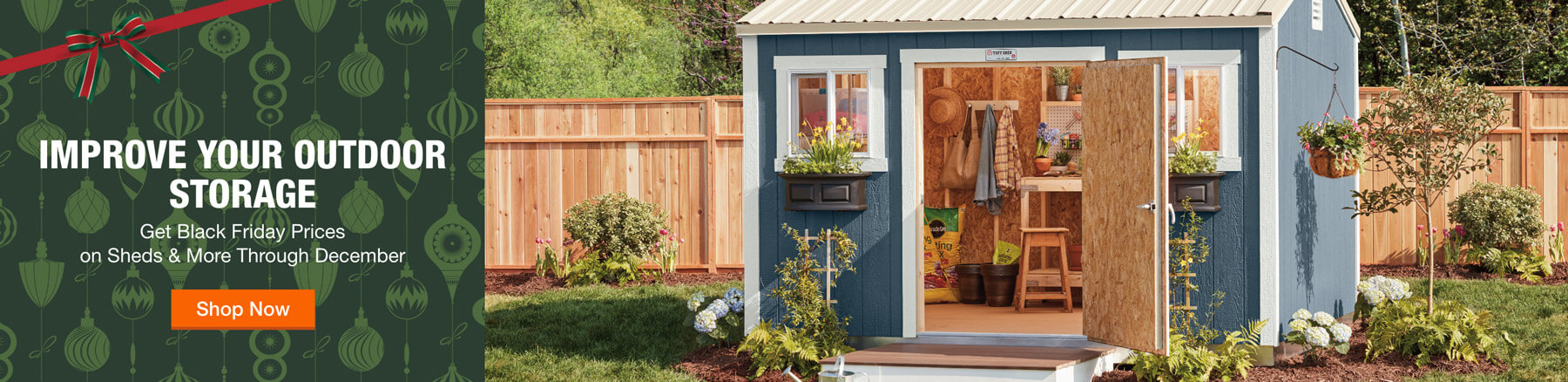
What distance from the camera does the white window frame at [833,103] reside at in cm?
691

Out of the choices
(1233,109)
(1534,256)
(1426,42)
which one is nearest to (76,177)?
(1233,109)

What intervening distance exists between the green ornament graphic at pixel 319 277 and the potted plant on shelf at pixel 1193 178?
3843 millimetres


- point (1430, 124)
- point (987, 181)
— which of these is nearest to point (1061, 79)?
point (987, 181)

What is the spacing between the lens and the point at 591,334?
326 inches

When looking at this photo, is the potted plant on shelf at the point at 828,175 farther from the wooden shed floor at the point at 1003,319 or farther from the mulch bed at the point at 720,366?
the wooden shed floor at the point at 1003,319

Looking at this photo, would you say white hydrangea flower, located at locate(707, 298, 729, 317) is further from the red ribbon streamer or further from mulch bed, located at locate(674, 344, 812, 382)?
the red ribbon streamer

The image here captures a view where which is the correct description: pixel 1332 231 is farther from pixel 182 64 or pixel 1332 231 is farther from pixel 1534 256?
pixel 182 64

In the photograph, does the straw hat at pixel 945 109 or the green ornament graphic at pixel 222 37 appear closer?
the green ornament graphic at pixel 222 37

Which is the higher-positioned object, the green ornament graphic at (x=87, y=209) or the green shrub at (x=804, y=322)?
the green ornament graphic at (x=87, y=209)

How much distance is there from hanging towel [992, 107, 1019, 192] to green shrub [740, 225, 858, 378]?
213cm

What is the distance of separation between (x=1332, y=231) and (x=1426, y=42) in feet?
21.2

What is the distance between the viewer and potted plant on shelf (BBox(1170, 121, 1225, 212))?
6660 millimetres

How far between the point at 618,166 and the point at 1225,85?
506 centimetres

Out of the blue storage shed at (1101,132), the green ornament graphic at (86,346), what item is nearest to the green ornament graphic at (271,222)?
the green ornament graphic at (86,346)
